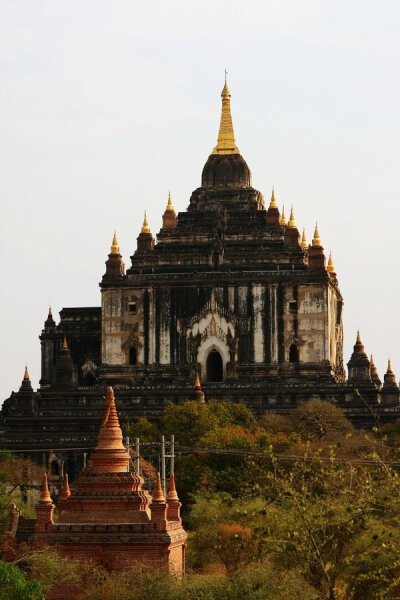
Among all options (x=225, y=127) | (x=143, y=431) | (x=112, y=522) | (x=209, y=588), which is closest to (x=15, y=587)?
(x=209, y=588)

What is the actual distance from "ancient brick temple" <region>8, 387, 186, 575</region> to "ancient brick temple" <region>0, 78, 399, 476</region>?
3422 centimetres

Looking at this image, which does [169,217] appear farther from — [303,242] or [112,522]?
[112,522]

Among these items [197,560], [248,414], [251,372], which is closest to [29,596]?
[197,560]

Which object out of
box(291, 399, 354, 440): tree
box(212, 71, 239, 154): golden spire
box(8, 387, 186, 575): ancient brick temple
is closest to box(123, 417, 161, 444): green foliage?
box(291, 399, 354, 440): tree

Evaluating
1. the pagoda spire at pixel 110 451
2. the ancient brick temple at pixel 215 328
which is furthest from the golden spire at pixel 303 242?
the pagoda spire at pixel 110 451

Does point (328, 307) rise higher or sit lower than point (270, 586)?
Answer: higher

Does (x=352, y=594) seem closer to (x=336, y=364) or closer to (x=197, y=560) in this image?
(x=197, y=560)

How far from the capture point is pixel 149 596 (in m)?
46.6

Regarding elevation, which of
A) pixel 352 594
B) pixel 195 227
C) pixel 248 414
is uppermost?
pixel 195 227

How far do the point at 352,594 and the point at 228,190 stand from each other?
50.7 meters

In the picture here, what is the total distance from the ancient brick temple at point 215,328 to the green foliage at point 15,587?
4171 centimetres

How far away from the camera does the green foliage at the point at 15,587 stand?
150 ft

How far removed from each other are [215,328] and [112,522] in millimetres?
40458

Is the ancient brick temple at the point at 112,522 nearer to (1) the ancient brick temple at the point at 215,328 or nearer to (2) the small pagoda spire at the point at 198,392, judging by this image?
(2) the small pagoda spire at the point at 198,392
